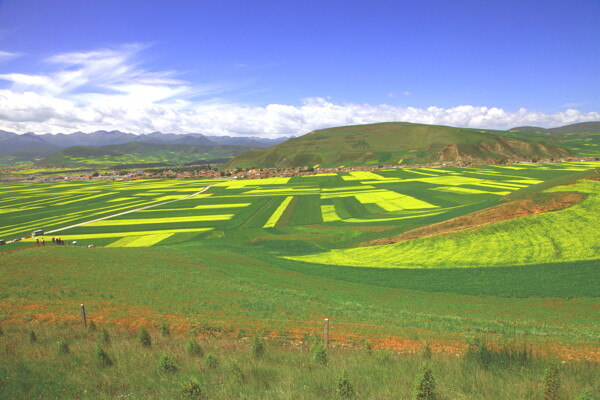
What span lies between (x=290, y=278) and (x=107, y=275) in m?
14.8

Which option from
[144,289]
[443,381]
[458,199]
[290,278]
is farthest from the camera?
[458,199]

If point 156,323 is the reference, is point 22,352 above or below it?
above

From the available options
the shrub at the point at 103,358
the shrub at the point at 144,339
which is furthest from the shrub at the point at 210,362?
the shrub at the point at 144,339

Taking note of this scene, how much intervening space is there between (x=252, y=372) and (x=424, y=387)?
4689mm

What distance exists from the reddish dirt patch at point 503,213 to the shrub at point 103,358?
34.3 metres

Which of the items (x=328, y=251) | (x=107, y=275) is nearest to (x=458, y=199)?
(x=328, y=251)

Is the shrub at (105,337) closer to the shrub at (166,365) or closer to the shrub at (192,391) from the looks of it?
the shrub at (166,365)

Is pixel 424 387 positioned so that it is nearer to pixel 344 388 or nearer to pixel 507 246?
pixel 344 388

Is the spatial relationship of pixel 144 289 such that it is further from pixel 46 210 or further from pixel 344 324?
pixel 46 210

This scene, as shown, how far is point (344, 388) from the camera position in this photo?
24.3 ft

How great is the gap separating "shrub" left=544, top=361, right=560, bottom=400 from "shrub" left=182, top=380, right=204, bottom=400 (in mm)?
7928

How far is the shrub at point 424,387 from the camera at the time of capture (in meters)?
6.92

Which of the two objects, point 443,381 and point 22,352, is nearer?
point 443,381

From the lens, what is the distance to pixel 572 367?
9.02 meters
